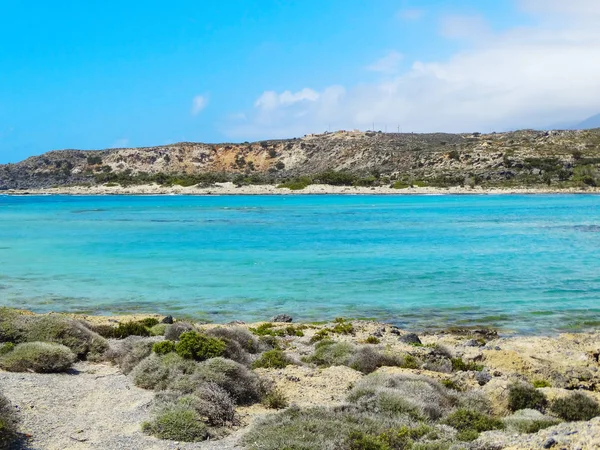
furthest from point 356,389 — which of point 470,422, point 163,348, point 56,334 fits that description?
point 56,334

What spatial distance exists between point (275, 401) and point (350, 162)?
135562 mm

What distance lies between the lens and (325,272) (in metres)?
27.5

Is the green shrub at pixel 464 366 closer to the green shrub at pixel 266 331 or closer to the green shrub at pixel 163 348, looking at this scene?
the green shrub at pixel 266 331

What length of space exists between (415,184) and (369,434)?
4229 inches

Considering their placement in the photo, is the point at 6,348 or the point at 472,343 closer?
the point at 6,348

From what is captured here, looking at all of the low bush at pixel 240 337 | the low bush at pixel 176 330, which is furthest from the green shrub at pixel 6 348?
the low bush at pixel 240 337

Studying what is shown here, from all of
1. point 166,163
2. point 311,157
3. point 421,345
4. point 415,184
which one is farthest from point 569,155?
point 421,345

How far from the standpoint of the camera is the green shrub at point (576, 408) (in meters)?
9.39

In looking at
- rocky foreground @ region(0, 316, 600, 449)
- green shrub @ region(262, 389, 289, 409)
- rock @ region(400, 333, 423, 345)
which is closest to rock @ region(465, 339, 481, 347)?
rocky foreground @ region(0, 316, 600, 449)

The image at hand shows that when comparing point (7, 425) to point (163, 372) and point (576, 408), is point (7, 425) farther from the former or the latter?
point (576, 408)

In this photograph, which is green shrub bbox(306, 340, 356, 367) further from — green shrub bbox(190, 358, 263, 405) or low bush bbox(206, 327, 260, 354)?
green shrub bbox(190, 358, 263, 405)

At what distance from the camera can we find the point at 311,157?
155000mm

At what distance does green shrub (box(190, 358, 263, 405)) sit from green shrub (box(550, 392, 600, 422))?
4.93 m

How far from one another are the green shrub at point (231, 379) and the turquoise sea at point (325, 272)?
26.3ft
